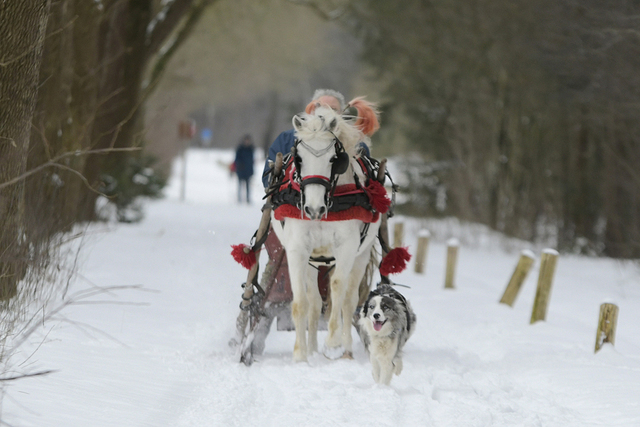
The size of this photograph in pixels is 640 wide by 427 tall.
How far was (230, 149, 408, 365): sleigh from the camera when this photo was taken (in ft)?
19.9

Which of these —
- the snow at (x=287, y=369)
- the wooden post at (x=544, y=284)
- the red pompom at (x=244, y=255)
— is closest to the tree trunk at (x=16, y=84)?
the snow at (x=287, y=369)

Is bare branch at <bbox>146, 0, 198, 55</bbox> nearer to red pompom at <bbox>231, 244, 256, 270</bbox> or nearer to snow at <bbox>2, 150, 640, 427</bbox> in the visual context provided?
snow at <bbox>2, 150, 640, 427</bbox>

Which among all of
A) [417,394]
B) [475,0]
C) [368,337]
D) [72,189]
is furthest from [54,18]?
[475,0]

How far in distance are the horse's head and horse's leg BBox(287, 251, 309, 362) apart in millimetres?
478

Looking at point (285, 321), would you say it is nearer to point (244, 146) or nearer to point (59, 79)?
point (59, 79)

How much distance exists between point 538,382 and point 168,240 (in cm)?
894

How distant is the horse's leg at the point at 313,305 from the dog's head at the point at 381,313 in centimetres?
81

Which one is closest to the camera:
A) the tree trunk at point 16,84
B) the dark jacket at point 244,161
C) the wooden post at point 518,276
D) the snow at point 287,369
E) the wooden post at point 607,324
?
the snow at point 287,369

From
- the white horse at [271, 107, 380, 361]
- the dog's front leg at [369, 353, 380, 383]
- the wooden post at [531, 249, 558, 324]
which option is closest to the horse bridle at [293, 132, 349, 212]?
the white horse at [271, 107, 380, 361]

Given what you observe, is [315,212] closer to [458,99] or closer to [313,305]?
[313,305]

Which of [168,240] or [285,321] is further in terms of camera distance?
[168,240]

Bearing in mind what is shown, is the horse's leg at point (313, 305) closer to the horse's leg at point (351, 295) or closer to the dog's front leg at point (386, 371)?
the horse's leg at point (351, 295)

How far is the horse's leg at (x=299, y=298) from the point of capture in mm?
5758

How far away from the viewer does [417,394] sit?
200 inches
